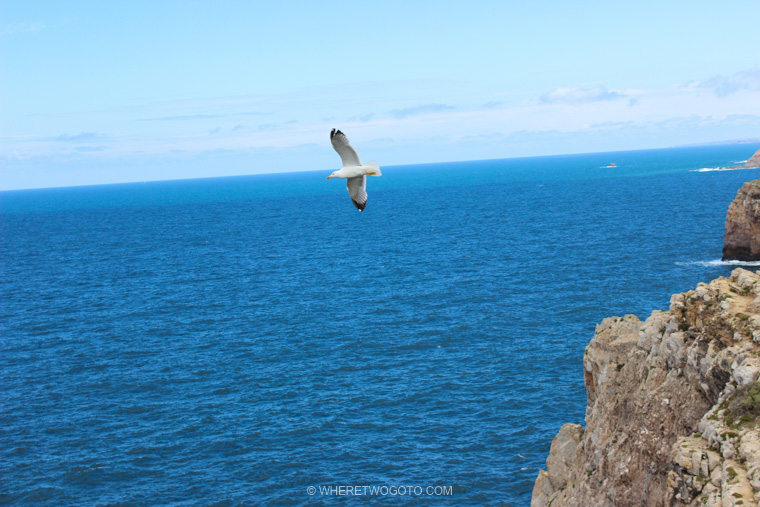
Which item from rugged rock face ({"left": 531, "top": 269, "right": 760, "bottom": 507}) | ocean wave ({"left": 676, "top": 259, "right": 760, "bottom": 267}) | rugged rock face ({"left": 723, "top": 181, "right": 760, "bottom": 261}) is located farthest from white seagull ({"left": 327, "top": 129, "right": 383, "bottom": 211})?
ocean wave ({"left": 676, "top": 259, "right": 760, "bottom": 267})

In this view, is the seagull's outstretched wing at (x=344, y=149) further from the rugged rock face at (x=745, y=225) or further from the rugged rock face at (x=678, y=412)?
the rugged rock face at (x=745, y=225)

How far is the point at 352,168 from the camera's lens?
22.6 m

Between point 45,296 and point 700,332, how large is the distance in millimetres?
96035

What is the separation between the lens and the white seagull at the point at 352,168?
21.9m

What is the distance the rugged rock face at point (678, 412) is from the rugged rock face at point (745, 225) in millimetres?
58990

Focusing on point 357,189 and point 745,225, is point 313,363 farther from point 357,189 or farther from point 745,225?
point 745,225

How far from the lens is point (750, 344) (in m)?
20.5

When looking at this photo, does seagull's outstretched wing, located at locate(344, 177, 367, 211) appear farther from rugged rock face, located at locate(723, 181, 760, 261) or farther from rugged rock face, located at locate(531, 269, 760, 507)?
rugged rock face, located at locate(723, 181, 760, 261)

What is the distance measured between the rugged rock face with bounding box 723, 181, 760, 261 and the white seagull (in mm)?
71251

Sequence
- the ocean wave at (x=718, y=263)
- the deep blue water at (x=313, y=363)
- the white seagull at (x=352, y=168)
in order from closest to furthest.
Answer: the white seagull at (x=352, y=168) < the deep blue water at (x=313, y=363) < the ocean wave at (x=718, y=263)

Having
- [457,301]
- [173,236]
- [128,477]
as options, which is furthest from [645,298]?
[173,236]

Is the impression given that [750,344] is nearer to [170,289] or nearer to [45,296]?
[170,289]

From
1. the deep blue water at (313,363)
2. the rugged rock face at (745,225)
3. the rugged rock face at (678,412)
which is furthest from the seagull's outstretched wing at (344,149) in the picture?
the rugged rock face at (745,225)

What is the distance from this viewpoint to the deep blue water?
43.4m
